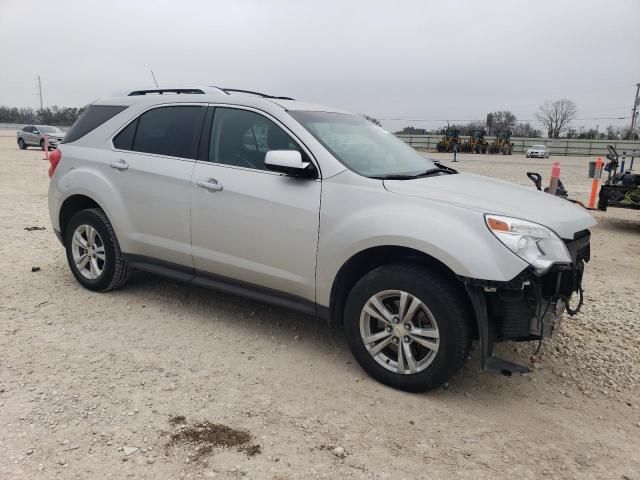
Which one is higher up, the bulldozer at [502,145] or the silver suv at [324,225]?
the bulldozer at [502,145]

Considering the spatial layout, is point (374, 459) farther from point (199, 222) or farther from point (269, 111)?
point (269, 111)

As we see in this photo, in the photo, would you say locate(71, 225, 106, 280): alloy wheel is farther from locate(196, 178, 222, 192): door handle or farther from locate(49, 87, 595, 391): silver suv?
locate(196, 178, 222, 192): door handle

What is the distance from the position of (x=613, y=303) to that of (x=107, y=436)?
460cm

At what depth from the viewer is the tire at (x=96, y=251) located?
15.1 feet

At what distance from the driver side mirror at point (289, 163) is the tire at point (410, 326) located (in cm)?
83

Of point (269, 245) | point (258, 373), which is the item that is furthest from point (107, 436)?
point (269, 245)

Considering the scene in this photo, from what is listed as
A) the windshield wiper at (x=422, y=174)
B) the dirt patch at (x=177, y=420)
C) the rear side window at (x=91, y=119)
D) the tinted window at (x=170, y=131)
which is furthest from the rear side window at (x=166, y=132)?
the dirt patch at (x=177, y=420)

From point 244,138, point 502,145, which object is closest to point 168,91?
point 244,138

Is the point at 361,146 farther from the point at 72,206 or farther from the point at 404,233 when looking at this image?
the point at 72,206

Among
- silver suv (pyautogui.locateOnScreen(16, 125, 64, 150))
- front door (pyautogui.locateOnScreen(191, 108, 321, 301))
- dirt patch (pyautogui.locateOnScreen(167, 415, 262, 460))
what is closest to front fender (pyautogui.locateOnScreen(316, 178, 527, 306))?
front door (pyautogui.locateOnScreen(191, 108, 321, 301))

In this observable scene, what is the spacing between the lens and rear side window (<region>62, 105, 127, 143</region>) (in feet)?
15.4

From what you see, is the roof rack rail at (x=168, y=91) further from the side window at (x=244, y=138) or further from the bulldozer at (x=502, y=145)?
the bulldozer at (x=502, y=145)

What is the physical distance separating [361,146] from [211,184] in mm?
1183

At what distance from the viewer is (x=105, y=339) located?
389 cm
